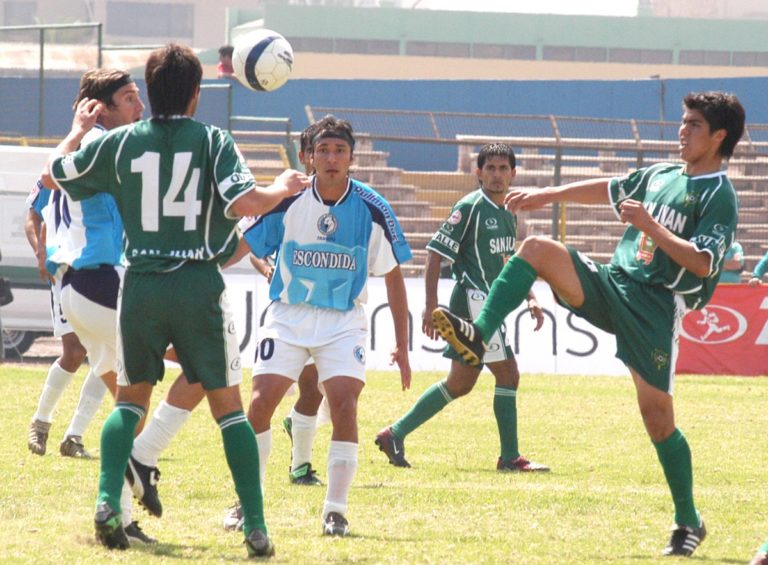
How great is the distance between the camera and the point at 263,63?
10234 mm

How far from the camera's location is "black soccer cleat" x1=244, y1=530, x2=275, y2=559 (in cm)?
577

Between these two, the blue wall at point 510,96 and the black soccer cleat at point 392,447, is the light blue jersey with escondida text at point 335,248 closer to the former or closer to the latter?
the black soccer cleat at point 392,447

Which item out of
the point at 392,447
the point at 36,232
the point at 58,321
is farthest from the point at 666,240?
the point at 36,232

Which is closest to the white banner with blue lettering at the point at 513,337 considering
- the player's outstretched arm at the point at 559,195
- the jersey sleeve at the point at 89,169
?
the player's outstretched arm at the point at 559,195

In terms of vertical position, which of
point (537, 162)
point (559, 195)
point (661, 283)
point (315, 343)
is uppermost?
point (537, 162)

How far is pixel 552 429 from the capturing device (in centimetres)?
1212

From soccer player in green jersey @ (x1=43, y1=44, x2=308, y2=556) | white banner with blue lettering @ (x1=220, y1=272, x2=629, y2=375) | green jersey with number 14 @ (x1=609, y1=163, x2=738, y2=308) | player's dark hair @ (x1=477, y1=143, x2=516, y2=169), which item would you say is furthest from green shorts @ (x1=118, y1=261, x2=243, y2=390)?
white banner with blue lettering @ (x1=220, y1=272, x2=629, y2=375)

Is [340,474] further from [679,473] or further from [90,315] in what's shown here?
[90,315]

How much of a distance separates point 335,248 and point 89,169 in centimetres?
149

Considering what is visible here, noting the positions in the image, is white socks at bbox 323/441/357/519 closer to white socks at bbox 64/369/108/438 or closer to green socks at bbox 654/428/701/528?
green socks at bbox 654/428/701/528

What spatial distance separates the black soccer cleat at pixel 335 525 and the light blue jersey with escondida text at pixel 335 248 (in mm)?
1044

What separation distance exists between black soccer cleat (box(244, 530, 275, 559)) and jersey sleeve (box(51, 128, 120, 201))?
5.21 ft

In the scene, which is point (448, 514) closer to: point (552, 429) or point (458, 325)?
point (458, 325)

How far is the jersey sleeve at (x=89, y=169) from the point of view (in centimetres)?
587
